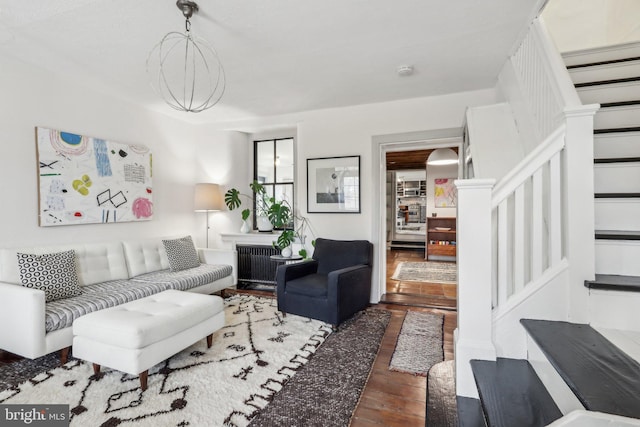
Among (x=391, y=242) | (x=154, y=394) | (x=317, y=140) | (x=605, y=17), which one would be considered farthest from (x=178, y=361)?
(x=391, y=242)

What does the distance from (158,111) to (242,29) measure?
2.48 m

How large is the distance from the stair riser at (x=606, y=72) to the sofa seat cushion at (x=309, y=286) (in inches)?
109

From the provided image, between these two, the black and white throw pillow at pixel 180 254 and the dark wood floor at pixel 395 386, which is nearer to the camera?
the dark wood floor at pixel 395 386

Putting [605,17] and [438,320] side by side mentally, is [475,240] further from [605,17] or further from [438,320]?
[605,17]

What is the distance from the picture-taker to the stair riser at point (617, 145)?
187 centimetres

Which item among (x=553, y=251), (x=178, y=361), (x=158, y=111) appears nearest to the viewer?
(x=553, y=251)

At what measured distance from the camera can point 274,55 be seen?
2.63 metres

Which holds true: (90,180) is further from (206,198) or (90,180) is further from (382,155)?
(382,155)

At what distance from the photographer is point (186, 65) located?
110 inches

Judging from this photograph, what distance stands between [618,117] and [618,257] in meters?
1.10

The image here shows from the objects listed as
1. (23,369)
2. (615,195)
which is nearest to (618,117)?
(615,195)

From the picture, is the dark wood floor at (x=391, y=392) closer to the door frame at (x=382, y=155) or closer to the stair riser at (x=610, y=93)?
the door frame at (x=382, y=155)

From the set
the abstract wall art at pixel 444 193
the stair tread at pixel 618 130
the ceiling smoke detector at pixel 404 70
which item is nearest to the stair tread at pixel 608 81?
the stair tread at pixel 618 130

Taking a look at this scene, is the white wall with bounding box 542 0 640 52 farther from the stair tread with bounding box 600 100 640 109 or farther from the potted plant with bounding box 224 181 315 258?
the potted plant with bounding box 224 181 315 258
